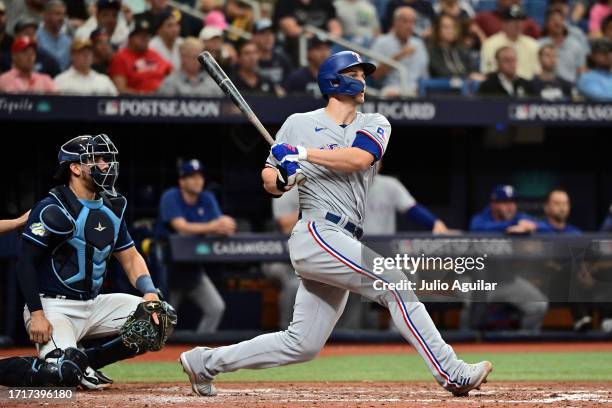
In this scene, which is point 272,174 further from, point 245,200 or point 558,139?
point 558,139

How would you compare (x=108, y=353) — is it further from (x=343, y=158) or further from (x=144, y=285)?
(x=343, y=158)

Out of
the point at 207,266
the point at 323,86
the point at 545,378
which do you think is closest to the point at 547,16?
the point at 207,266

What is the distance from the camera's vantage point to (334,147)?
5566mm

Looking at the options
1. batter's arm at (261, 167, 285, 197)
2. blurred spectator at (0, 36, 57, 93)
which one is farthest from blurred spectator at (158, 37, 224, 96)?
batter's arm at (261, 167, 285, 197)

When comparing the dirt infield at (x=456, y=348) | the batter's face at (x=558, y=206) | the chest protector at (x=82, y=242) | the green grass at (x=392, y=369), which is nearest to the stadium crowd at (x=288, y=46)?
the batter's face at (x=558, y=206)

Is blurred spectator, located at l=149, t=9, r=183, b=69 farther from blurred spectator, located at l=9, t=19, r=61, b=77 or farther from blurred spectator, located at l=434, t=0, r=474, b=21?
blurred spectator, located at l=434, t=0, r=474, b=21

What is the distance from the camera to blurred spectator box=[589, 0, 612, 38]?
13.4m

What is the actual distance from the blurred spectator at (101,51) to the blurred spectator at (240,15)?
1.85 metres

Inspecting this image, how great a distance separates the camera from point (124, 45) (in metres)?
11.2

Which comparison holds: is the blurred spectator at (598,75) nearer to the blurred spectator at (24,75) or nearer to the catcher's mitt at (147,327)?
the blurred spectator at (24,75)

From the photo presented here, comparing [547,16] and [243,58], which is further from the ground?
[547,16]

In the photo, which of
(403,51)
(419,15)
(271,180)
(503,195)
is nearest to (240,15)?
(403,51)

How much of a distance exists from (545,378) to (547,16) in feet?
21.5

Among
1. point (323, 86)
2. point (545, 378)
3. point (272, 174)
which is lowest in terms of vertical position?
point (545, 378)
